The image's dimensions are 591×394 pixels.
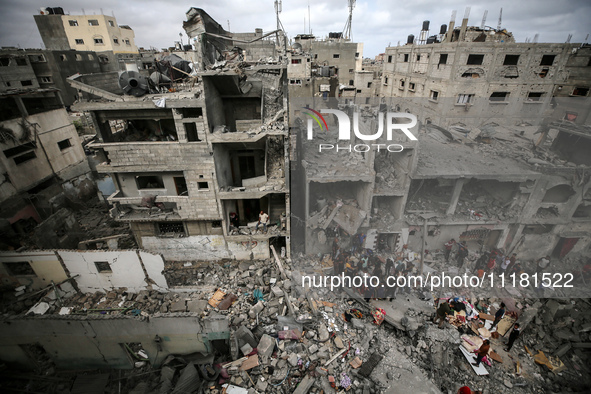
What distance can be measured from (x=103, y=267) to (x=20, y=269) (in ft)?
13.0

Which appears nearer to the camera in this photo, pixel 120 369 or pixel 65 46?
pixel 120 369

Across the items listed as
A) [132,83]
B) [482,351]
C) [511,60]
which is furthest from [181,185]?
[511,60]

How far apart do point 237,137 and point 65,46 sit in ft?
143

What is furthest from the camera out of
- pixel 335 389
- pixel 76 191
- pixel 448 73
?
pixel 448 73

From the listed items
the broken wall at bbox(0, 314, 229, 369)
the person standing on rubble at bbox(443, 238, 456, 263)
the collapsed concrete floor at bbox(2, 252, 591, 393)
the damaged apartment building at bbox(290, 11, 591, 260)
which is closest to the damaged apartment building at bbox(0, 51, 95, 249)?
the collapsed concrete floor at bbox(2, 252, 591, 393)

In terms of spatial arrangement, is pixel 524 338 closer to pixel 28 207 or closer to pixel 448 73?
pixel 448 73

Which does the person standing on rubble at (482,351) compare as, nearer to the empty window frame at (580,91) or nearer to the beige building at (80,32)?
the empty window frame at (580,91)

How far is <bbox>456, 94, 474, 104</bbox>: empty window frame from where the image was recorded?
24078 millimetres

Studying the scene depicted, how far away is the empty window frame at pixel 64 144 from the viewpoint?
19703mm

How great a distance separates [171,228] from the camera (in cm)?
1488

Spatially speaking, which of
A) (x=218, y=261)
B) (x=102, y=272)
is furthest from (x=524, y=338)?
(x=102, y=272)

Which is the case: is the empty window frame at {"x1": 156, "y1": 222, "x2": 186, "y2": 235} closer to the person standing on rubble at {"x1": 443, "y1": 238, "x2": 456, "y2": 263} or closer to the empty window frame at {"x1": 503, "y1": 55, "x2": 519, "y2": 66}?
the person standing on rubble at {"x1": 443, "y1": 238, "x2": 456, "y2": 263}

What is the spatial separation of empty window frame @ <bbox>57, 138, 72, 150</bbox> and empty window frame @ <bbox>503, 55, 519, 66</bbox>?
36465mm

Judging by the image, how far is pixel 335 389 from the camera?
936 cm
